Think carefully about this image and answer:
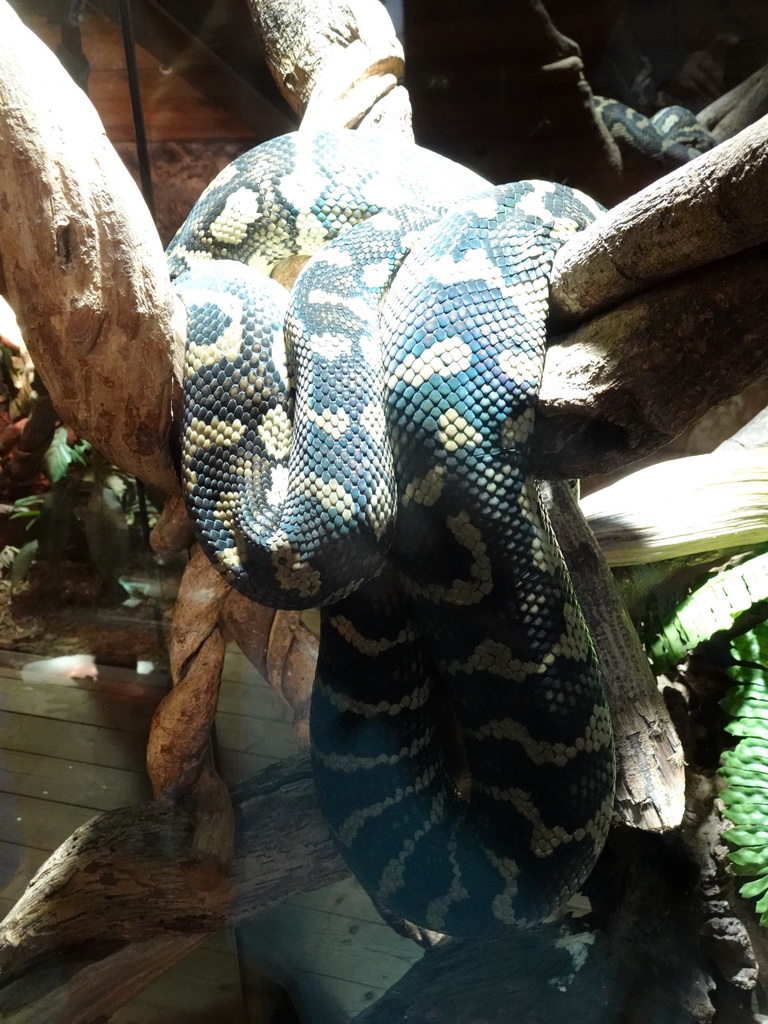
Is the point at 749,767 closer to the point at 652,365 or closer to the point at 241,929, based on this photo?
the point at 652,365

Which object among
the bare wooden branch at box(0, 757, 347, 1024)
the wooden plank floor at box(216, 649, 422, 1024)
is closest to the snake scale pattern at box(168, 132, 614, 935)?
the bare wooden branch at box(0, 757, 347, 1024)

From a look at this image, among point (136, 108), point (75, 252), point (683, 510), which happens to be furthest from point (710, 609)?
point (136, 108)


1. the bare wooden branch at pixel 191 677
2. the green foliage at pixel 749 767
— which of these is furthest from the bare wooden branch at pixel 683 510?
the bare wooden branch at pixel 191 677

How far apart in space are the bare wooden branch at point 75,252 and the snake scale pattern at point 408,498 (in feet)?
0.28

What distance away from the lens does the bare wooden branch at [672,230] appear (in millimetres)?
759

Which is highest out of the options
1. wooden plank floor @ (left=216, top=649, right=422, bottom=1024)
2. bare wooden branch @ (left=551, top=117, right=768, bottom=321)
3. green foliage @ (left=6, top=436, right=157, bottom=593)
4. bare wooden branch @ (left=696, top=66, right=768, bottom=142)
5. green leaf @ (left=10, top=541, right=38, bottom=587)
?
bare wooden branch @ (left=696, top=66, right=768, bottom=142)

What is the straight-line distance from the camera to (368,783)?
4.13ft

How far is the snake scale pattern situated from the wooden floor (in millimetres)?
277

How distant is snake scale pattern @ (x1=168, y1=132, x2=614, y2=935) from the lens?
0.99m

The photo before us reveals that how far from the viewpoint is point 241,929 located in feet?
4.88

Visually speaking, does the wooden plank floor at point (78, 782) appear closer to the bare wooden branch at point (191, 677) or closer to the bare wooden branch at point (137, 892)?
the bare wooden branch at point (137, 892)

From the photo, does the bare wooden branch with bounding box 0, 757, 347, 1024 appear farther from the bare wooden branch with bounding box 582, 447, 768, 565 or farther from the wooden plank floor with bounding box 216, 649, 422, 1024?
the bare wooden branch with bounding box 582, 447, 768, 565

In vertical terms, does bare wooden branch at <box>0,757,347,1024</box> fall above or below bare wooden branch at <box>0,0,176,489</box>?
below

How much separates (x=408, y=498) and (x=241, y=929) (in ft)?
3.30
